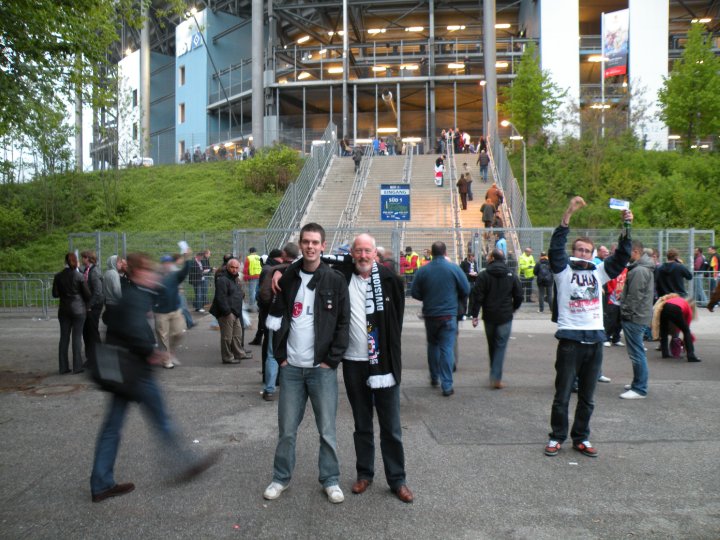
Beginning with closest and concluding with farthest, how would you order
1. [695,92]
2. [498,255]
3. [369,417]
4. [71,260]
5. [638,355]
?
[369,417], [638,355], [498,255], [71,260], [695,92]

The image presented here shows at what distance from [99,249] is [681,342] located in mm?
16927

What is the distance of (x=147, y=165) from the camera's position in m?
37.4

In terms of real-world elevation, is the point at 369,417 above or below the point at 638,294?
below

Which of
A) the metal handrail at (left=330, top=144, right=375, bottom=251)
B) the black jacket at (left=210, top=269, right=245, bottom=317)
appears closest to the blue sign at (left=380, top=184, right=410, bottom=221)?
the metal handrail at (left=330, top=144, right=375, bottom=251)

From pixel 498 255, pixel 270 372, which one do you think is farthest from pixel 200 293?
pixel 498 255

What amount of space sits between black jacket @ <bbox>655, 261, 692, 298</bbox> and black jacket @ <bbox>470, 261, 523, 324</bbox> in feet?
13.8

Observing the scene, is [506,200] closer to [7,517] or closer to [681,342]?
[681,342]

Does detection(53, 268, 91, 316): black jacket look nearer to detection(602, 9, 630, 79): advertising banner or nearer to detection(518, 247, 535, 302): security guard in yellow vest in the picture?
detection(518, 247, 535, 302): security guard in yellow vest

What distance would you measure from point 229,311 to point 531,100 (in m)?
24.7

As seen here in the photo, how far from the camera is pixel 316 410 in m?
4.79

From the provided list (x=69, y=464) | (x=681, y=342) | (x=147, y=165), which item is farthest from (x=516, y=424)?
(x=147, y=165)

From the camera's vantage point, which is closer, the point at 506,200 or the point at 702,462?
the point at 702,462

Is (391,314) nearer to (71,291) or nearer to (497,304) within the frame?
(497,304)

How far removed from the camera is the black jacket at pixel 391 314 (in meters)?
4.77
